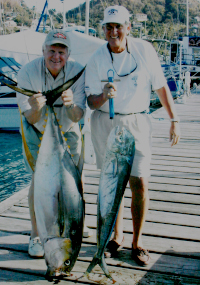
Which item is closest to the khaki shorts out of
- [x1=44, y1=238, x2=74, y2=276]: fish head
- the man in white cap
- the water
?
the man in white cap

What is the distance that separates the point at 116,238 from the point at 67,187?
83cm

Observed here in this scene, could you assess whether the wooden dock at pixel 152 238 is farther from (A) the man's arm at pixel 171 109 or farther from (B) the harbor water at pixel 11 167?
(B) the harbor water at pixel 11 167

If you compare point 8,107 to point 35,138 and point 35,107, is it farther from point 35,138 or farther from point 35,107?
point 35,107

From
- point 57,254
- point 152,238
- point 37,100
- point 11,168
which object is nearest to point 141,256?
point 152,238

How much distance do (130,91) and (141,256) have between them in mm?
1112

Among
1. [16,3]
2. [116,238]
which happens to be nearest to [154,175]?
[116,238]

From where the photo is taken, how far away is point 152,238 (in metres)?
2.53

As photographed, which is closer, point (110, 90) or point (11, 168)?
point (110, 90)

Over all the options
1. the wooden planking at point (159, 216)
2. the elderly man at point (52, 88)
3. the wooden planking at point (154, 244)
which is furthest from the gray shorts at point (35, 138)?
the wooden planking at point (159, 216)

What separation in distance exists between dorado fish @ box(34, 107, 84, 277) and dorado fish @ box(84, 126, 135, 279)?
0.12 meters

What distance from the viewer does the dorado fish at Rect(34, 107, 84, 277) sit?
1718 mm

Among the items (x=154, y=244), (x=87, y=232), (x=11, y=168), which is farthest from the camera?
(x=11, y=168)

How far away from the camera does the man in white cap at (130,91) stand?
6.49 feet

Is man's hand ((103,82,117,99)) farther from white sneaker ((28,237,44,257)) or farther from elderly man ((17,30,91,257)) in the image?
white sneaker ((28,237,44,257))
